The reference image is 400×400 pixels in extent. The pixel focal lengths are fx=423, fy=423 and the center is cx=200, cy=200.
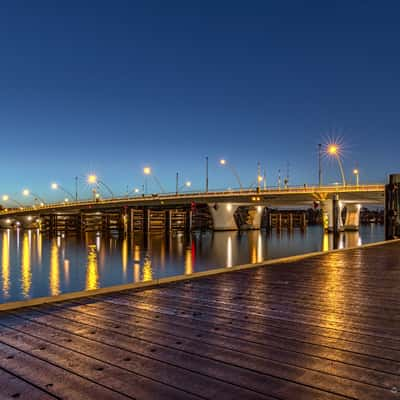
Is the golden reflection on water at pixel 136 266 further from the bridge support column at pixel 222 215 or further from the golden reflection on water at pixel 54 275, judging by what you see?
the bridge support column at pixel 222 215

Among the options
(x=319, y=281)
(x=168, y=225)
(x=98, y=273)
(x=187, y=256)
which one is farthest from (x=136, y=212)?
(x=319, y=281)

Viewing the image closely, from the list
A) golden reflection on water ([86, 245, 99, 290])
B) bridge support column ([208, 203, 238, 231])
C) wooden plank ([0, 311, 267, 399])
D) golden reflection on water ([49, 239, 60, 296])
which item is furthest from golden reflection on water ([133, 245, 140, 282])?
bridge support column ([208, 203, 238, 231])

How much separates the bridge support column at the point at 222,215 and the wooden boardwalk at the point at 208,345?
78.6m

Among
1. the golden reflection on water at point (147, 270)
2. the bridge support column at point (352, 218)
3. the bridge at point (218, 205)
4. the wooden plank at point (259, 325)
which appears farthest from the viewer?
the bridge support column at point (352, 218)

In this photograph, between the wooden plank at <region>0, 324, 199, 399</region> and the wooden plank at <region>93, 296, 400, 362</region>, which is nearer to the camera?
the wooden plank at <region>0, 324, 199, 399</region>

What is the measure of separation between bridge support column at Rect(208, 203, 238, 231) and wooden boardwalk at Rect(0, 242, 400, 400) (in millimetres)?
78558

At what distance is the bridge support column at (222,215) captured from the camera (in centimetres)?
8662

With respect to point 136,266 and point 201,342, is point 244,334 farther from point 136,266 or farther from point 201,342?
point 136,266

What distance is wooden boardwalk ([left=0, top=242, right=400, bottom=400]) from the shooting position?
3494mm

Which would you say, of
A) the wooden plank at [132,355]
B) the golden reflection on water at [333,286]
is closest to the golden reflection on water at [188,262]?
the golden reflection on water at [333,286]

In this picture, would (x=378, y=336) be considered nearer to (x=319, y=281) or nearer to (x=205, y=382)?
(x=205, y=382)

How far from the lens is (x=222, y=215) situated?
88188 mm

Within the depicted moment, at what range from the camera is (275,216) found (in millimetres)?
116500

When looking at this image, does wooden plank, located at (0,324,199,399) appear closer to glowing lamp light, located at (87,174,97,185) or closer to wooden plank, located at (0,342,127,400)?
wooden plank, located at (0,342,127,400)
